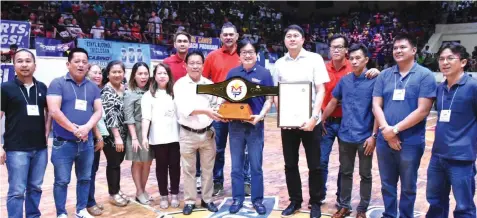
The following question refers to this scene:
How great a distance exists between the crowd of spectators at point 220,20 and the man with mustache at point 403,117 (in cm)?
894

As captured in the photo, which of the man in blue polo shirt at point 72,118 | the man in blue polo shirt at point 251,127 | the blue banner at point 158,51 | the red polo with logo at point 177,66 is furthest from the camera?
the blue banner at point 158,51

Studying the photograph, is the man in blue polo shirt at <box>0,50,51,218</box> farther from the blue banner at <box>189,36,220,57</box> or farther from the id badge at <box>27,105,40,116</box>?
the blue banner at <box>189,36,220,57</box>

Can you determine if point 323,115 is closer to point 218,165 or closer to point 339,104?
point 339,104

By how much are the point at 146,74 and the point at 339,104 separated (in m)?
1.91

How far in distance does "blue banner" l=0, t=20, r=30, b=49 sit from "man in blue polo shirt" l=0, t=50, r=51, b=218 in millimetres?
6144

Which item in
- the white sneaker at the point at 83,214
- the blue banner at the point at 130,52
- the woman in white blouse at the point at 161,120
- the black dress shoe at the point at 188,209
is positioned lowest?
the black dress shoe at the point at 188,209

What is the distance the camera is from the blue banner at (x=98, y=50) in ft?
33.7

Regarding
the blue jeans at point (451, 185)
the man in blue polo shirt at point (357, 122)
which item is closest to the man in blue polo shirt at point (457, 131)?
the blue jeans at point (451, 185)

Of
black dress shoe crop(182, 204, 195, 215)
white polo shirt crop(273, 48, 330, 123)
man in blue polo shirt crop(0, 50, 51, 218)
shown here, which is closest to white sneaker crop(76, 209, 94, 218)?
man in blue polo shirt crop(0, 50, 51, 218)

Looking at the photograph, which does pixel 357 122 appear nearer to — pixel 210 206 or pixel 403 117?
pixel 403 117

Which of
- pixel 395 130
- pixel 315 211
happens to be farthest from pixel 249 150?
pixel 395 130

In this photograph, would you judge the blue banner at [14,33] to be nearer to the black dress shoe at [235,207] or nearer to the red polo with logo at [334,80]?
the black dress shoe at [235,207]

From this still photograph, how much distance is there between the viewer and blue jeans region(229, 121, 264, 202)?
3.68 meters

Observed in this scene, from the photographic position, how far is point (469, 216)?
115 inches
